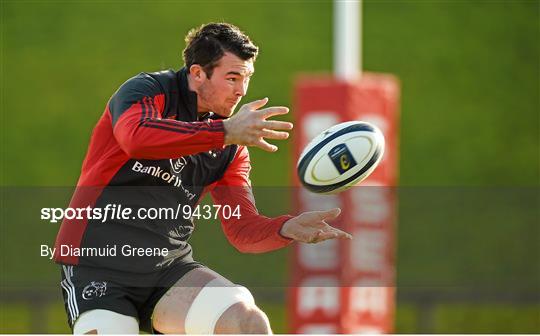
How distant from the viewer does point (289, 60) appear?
1270 centimetres

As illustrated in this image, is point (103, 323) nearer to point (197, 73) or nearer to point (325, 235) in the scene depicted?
point (325, 235)

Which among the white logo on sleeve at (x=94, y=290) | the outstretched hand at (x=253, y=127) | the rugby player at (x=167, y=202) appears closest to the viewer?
the outstretched hand at (x=253, y=127)

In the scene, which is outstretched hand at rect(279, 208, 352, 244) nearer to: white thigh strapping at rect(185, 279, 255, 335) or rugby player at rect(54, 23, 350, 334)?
rugby player at rect(54, 23, 350, 334)

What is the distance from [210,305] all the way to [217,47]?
3.44ft

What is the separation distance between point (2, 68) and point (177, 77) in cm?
861

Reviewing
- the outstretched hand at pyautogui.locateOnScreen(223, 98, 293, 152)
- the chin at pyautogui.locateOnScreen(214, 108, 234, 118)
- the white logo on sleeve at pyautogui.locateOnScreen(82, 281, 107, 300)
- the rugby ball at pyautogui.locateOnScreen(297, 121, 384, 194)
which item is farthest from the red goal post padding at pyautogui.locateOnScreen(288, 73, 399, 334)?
the outstretched hand at pyautogui.locateOnScreen(223, 98, 293, 152)

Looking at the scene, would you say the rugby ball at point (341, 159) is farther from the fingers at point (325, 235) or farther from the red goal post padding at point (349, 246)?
the red goal post padding at point (349, 246)

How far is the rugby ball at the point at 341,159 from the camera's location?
441 centimetres

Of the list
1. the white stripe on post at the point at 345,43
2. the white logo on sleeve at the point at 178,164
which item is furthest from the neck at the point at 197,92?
the white stripe on post at the point at 345,43

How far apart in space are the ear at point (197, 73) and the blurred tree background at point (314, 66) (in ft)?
26.7

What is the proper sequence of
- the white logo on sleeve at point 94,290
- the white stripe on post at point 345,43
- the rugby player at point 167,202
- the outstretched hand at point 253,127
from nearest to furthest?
the outstretched hand at point 253,127 < the rugby player at point 167,202 < the white logo on sleeve at point 94,290 < the white stripe on post at point 345,43

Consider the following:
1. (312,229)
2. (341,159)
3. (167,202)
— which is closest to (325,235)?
(312,229)

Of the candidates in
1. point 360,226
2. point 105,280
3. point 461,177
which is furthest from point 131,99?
point 461,177

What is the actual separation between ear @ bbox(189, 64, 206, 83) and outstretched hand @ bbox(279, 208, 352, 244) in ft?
2.28
